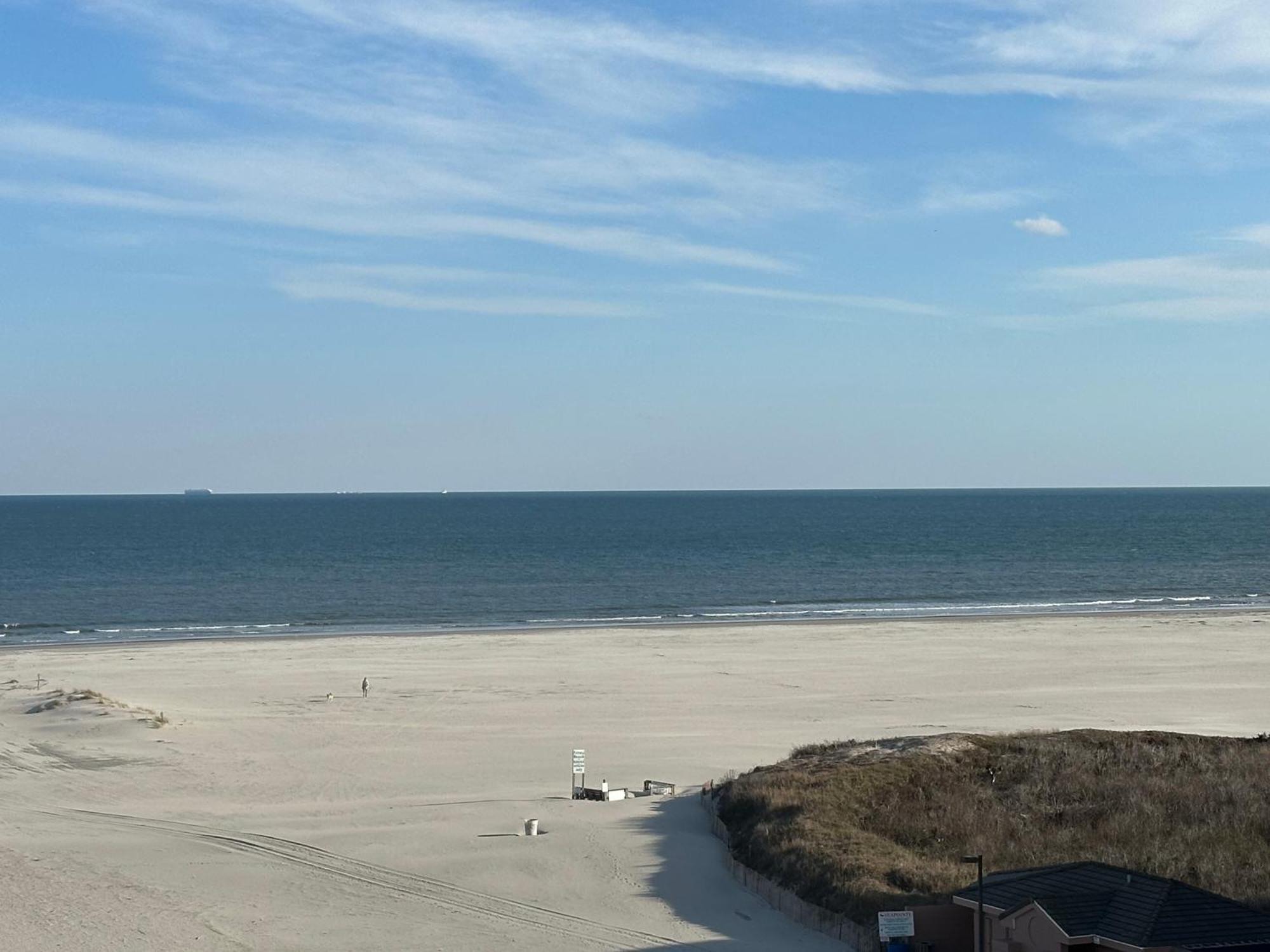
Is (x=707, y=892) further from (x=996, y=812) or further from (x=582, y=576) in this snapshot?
Result: (x=582, y=576)

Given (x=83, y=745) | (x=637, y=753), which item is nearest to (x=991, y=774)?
(x=637, y=753)

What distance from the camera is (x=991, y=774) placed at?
26562mm

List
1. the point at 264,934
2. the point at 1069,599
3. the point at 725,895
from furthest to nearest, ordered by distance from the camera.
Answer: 1. the point at 1069,599
2. the point at 725,895
3. the point at 264,934

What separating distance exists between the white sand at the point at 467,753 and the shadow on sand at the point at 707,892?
0.22 ft

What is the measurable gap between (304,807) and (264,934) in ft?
25.4

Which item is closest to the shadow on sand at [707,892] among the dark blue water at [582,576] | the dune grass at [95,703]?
the dune grass at [95,703]

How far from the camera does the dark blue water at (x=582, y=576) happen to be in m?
68.9

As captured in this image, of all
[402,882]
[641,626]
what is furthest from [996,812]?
[641,626]

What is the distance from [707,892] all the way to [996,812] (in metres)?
5.64

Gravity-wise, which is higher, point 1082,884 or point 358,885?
point 1082,884

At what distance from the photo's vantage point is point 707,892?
72.2 ft

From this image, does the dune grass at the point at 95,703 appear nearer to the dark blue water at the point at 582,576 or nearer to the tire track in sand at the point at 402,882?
the tire track in sand at the point at 402,882

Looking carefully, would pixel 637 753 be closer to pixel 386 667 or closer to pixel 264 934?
pixel 264 934

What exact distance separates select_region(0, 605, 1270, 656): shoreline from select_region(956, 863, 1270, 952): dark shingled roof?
143ft
